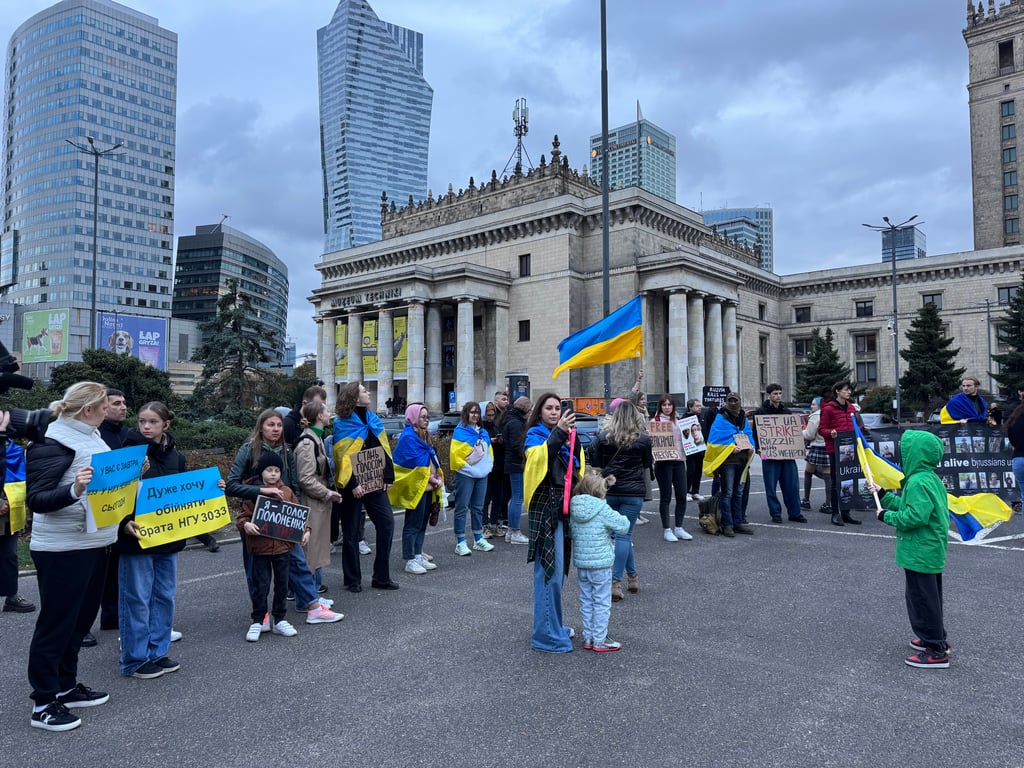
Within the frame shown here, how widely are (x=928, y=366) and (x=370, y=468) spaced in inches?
2023

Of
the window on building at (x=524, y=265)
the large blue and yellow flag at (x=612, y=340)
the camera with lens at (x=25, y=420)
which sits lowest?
the camera with lens at (x=25, y=420)

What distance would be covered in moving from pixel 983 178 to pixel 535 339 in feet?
184

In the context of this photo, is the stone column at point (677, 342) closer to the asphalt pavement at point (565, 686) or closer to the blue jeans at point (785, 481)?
the blue jeans at point (785, 481)

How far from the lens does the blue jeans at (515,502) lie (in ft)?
31.6

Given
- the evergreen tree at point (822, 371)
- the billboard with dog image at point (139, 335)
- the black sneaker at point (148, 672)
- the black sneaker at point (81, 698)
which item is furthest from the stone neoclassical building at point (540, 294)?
the black sneaker at point (81, 698)

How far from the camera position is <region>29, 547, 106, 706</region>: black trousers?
13.2 feet

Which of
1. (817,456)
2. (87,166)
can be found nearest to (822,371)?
(817,456)

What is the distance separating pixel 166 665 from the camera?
4.92 meters

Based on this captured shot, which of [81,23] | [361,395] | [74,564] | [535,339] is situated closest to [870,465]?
[361,395]

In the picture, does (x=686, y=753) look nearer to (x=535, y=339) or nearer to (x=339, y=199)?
(x=535, y=339)

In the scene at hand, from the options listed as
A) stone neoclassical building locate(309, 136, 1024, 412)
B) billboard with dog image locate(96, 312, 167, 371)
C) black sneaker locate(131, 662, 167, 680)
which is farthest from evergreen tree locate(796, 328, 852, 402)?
black sneaker locate(131, 662, 167, 680)

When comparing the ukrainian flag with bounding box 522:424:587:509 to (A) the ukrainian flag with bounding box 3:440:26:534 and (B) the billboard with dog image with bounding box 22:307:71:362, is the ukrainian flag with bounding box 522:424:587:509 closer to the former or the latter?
(A) the ukrainian flag with bounding box 3:440:26:534

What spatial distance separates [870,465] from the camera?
260 inches

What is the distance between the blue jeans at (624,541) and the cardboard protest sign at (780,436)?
5356 millimetres
